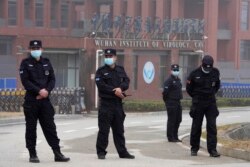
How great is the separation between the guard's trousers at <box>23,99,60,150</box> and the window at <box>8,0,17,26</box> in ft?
168

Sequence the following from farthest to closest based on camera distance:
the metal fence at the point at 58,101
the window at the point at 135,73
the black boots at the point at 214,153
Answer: the window at the point at 135,73, the metal fence at the point at 58,101, the black boots at the point at 214,153

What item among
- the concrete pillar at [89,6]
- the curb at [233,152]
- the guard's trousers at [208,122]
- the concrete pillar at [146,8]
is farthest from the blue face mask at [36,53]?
the concrete pillar at [89,6]

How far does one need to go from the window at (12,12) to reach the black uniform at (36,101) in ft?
168

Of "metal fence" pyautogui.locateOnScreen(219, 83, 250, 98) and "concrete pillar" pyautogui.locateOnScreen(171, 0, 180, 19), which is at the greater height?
"concrete pillar" pyautogui.locateOnScreen(171, 0, 180, 19)

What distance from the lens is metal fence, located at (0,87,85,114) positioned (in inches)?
1211

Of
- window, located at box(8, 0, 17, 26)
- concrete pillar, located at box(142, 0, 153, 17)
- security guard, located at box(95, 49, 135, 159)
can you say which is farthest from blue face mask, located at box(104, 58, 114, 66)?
window, located at box(8, 0, 17, 26)

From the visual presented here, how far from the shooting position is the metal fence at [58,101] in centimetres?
3077

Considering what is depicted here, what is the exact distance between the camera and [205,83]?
42.9 ft

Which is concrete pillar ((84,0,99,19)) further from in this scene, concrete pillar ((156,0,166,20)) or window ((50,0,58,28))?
concrete pillar ((156,0,166,20))

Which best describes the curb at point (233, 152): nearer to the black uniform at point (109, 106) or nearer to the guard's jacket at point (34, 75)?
the black uniform at point (109, 106)

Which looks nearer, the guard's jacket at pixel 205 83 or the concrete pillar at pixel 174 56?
Result: the guard's jacket at pixel 205 83

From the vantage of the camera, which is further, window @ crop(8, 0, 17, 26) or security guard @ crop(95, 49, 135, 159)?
window @ crop(8, 0, 17, 26)

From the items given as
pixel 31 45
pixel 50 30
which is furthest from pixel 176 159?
pixel 50 30

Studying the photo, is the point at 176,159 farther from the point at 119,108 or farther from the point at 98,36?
the point at 98,36
